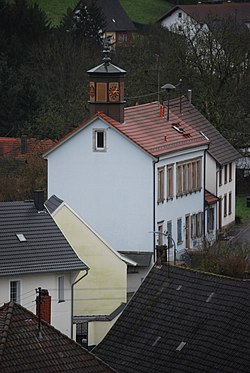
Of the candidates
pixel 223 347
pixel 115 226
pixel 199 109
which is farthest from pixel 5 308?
pixel 199 109

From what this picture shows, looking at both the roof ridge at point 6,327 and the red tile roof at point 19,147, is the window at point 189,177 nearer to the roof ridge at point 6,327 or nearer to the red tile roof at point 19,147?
the red tile roof at point 19,147

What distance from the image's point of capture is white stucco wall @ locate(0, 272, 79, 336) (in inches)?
1721

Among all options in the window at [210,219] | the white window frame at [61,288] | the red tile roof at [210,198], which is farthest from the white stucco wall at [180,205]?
the white window frame at [61,288]

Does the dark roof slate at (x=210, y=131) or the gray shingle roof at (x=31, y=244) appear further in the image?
the dark roof slate at (x=210, y=131)

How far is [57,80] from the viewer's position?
3169 inches

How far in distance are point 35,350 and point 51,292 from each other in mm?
16115

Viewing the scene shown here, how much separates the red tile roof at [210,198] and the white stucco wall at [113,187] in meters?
5.85

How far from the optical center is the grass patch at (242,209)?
66.1 m

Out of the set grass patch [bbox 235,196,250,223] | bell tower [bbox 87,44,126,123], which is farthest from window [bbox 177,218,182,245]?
grass patch [bbox 235,196,250,223]

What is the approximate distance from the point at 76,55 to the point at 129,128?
2585 cm

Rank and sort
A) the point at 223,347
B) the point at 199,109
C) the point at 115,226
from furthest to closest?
the point at 199,109
the point at 115,226
the point at 223,347

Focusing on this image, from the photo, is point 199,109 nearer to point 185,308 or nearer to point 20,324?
point 185,308

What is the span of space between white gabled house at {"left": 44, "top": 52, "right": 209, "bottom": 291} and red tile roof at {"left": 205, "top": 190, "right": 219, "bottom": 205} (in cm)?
301

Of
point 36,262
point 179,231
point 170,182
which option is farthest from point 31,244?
point 179,231
